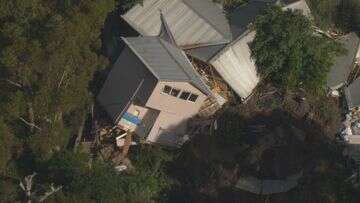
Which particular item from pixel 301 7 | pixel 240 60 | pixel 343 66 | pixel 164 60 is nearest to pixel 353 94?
pixel 343 66

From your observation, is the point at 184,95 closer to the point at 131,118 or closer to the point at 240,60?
the point at 131,118

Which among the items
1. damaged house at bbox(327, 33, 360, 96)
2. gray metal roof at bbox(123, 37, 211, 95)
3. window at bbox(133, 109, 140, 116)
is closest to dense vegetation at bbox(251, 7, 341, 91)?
damaged house at bbox(327, 33, 360, 96)

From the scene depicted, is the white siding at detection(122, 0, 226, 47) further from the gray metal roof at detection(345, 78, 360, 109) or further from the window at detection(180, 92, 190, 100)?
the gray metal roof at detection(345, 78, 360, 109)

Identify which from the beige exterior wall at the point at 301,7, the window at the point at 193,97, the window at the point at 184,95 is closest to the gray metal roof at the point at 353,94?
the beige exterior wall at the point at 301,7

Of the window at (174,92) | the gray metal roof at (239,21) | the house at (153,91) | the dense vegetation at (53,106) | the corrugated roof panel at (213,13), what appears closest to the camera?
the dense vegetation at (53,106)

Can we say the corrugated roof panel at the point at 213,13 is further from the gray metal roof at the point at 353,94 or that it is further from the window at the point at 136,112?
the gray metal roof at the point at 353,94
